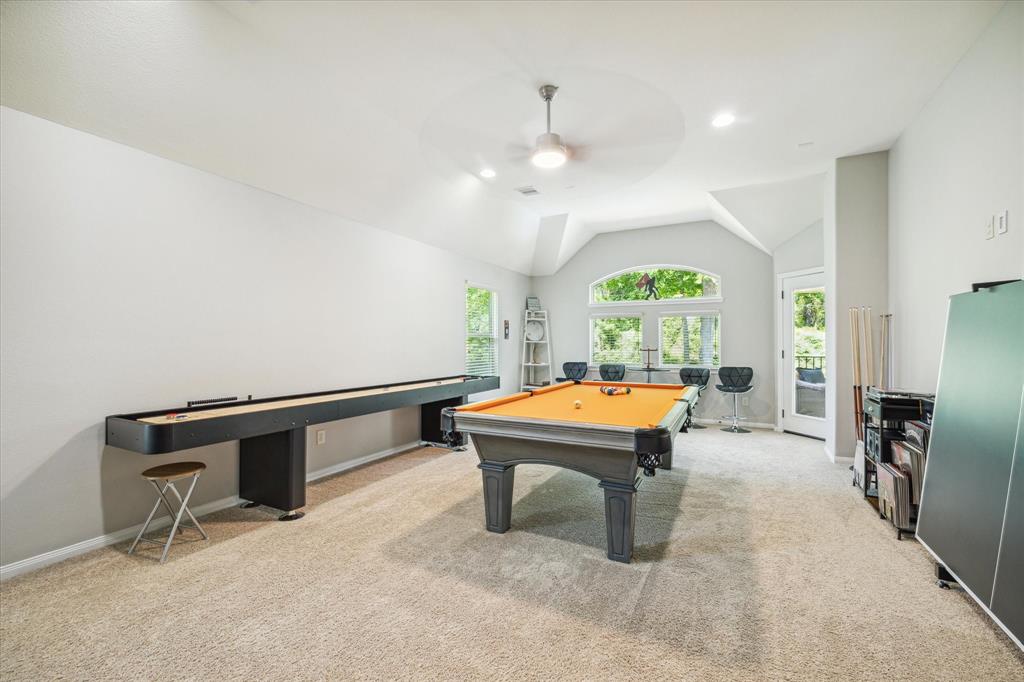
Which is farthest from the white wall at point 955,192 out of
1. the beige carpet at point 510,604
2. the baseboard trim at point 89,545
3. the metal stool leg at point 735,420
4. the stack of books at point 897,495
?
the baseboard trim at point 89,545

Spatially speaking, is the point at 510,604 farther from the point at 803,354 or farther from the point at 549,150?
the point at 803,354

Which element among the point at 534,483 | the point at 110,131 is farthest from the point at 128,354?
the point at 534,483

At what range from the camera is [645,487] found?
150 inches

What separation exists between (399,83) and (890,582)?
163 inches

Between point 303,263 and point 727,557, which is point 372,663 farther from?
point 303,263

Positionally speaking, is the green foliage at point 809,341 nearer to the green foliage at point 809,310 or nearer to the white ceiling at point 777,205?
the green foliage at point 809,310

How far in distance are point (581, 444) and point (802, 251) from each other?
5.06 meters

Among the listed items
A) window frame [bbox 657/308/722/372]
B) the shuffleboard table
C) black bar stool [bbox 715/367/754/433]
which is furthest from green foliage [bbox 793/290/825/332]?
the shuffleboard table

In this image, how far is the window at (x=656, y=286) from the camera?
699 centimetres

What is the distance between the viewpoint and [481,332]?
6777mm

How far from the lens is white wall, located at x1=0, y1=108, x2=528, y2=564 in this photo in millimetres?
2428

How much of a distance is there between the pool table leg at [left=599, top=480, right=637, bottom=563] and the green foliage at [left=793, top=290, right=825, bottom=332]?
4.65m

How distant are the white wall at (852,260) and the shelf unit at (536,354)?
164 inches

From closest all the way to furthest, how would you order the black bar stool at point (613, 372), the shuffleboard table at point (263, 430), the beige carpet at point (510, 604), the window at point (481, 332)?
the beige carpet at point (510, 604), the shuffleboard table at point (263, 430), the window at point (481, 332), the black bar stool at point (613, 372)
